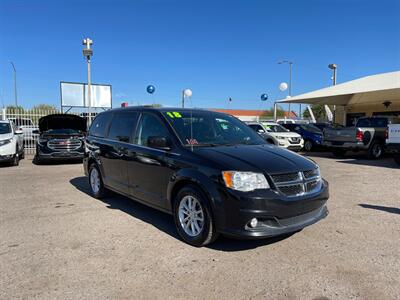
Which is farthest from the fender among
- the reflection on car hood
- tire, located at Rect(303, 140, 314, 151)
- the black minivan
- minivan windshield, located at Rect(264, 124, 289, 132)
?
tire, located at Rect(303, 140, 314, 151)

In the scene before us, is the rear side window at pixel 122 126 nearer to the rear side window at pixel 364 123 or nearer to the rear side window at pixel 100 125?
the rear side window at pixel 100 125

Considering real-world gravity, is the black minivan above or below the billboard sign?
below

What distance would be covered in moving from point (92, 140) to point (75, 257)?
138 inches

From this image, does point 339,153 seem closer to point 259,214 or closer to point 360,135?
point 360,135

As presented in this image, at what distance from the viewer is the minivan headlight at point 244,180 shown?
3926 mm

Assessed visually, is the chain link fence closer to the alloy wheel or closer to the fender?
the fender

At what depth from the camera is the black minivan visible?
12.9 feet

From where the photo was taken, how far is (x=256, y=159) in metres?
4.29

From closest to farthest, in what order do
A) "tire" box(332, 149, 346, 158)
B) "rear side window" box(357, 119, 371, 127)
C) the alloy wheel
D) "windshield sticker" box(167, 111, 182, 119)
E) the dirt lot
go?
the dirt lot < the alloy wheel < "windshield sticker" box(167, 111, 182, 119) < "rear side window" box(357, 119, 371, 127) < "tire" box(332, 149, 346, 158)

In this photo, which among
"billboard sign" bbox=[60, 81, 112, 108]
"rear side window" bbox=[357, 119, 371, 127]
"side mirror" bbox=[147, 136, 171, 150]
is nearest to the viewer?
"side mirror" bbox=[147, 136, 171, 150]

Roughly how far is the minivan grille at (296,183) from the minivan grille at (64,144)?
10.2m

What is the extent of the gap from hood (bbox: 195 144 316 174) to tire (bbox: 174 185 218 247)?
474mm

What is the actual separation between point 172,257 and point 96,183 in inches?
139

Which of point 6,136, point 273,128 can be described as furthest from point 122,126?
point 273,128
